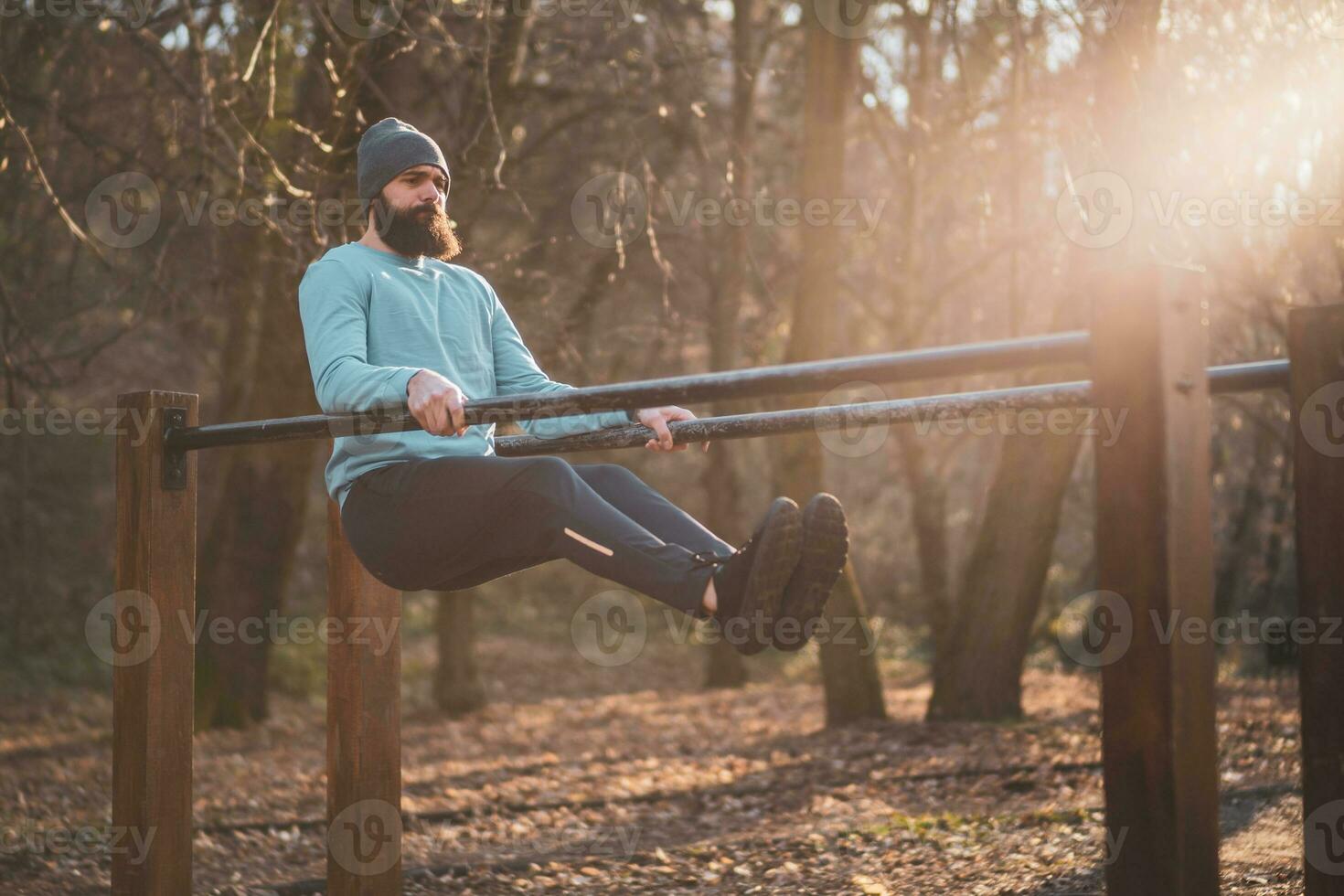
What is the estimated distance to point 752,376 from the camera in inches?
87.6

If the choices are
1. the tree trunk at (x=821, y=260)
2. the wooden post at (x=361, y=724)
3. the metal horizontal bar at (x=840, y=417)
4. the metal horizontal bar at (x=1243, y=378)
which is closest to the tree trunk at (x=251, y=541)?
the tree trunk at (x=821, y=260)

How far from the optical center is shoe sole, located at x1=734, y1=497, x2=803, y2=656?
2.44 m

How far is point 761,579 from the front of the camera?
243cm

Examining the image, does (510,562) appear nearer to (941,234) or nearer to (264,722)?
(264,722)

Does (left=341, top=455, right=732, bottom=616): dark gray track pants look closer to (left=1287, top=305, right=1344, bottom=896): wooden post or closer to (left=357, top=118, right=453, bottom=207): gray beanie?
(left=357, top=118, right=453, bottom=207): gray beanie

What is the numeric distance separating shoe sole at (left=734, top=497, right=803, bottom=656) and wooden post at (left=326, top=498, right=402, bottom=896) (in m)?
1.45

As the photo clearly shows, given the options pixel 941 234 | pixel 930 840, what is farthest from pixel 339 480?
pixel 941 234

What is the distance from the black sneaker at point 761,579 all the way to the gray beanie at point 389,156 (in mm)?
1466

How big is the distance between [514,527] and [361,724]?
45.9 inches

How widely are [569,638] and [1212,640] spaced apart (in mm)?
15928

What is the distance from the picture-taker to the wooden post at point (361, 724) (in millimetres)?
3537

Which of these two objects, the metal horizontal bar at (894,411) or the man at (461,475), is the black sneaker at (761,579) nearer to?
the man at (461,475)

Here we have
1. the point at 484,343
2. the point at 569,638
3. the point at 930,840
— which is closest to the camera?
the point at 484,343

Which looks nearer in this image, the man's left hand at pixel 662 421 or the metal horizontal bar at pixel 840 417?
the metal horizontal bar at pixel 840 417
